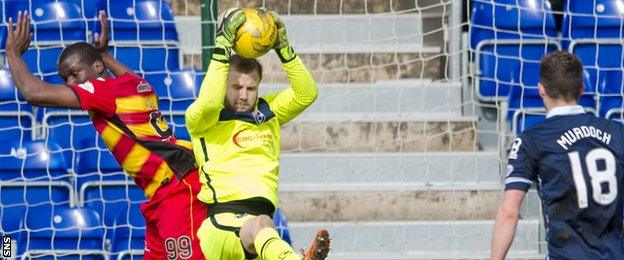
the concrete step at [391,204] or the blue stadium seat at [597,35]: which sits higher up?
the blue stadium seat at [597,35]

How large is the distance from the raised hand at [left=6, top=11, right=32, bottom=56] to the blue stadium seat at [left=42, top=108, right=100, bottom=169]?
2.23 m

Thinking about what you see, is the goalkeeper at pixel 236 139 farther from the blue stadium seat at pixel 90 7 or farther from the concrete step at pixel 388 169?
the blue stadium seat at pixel 90 7

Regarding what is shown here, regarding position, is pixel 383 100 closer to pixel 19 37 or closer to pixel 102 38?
pixel 102 38

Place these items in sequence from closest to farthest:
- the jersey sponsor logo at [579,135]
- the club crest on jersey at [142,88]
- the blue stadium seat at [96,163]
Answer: the jersey sponsor logo at [579,135]
the club crest on jersey at [142,88]
the blue stadium seat at [96,163]

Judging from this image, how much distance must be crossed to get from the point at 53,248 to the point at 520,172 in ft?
12.9

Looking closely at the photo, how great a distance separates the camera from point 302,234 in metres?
8.88

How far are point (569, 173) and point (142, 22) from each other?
4.34 metres

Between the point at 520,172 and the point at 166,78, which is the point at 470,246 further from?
the point at 520,172

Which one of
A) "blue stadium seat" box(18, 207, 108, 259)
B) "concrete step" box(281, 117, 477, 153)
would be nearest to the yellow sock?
"blue stadium seat" box(18, 207, 108, 259)

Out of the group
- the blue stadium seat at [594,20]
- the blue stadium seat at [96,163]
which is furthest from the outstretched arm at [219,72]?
the blue stadium seat at [594,20]

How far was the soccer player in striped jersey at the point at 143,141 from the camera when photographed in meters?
6.92

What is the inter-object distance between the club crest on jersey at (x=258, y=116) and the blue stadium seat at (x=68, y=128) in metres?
2.56

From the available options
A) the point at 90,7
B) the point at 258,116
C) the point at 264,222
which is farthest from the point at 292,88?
the point at 90,7

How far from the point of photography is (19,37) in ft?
22.7
